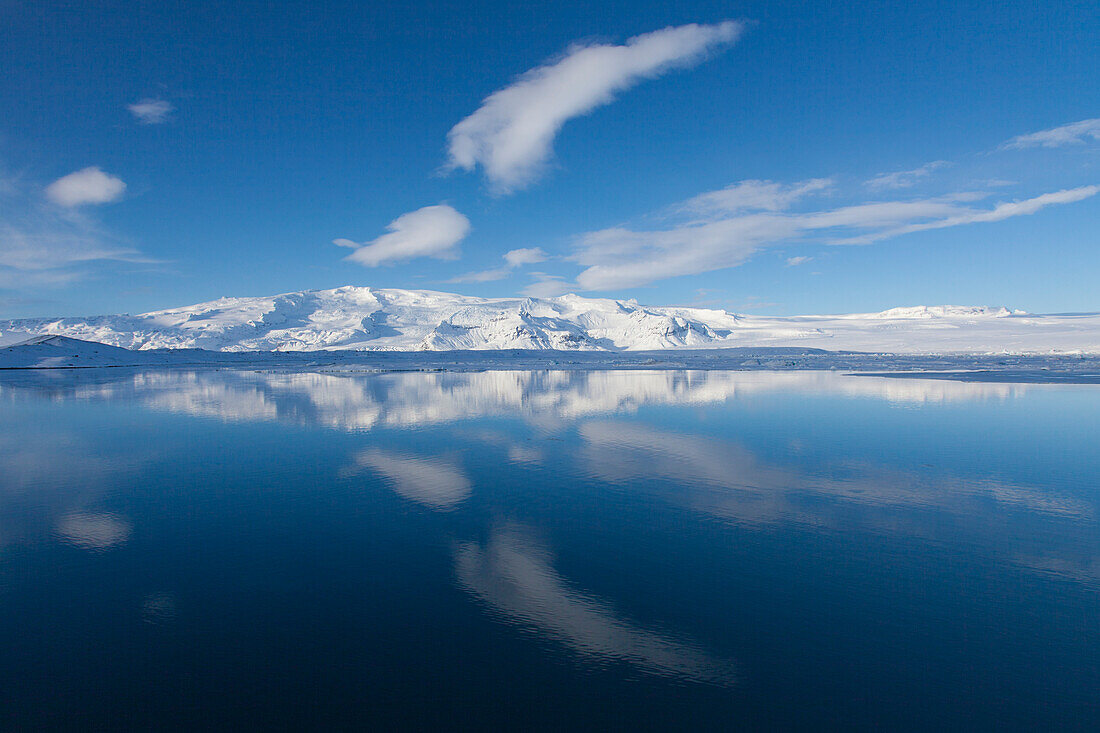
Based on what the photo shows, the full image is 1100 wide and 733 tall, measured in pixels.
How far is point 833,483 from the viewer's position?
30.4 feet

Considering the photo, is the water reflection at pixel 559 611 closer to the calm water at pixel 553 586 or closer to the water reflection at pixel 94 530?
the calm water at pixel 553 586

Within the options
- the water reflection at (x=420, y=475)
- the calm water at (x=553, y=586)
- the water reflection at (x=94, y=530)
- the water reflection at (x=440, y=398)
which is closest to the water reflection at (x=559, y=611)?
the calm water at (x=553, y=586)

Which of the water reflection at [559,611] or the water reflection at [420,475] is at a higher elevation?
the water reflection at [420,475]

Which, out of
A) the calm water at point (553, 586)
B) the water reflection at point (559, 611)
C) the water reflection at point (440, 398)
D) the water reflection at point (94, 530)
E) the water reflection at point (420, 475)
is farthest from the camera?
the water reflection at point (440, 398)

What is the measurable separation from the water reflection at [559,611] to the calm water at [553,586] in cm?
3

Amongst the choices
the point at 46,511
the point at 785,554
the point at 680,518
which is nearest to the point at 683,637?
the point at 785,554

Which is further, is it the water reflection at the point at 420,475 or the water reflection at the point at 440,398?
the water reflection at the point at 440,398

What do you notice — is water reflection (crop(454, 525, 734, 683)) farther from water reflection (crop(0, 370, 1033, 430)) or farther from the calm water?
water reflection (crop(0, 370, 1033, 430))

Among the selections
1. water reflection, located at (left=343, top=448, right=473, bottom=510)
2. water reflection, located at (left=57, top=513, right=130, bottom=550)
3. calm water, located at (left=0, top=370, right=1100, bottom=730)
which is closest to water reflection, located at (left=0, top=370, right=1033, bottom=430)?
water reflection, located at (left=343, top=448, right=473, bottom=510)

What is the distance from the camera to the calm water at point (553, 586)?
392 centimetres

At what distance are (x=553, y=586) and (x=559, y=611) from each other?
19.8 inches

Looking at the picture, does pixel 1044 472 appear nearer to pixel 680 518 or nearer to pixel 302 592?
pixel 680 518

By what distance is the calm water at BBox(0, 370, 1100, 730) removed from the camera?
3.92m

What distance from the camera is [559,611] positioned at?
5051 mm
